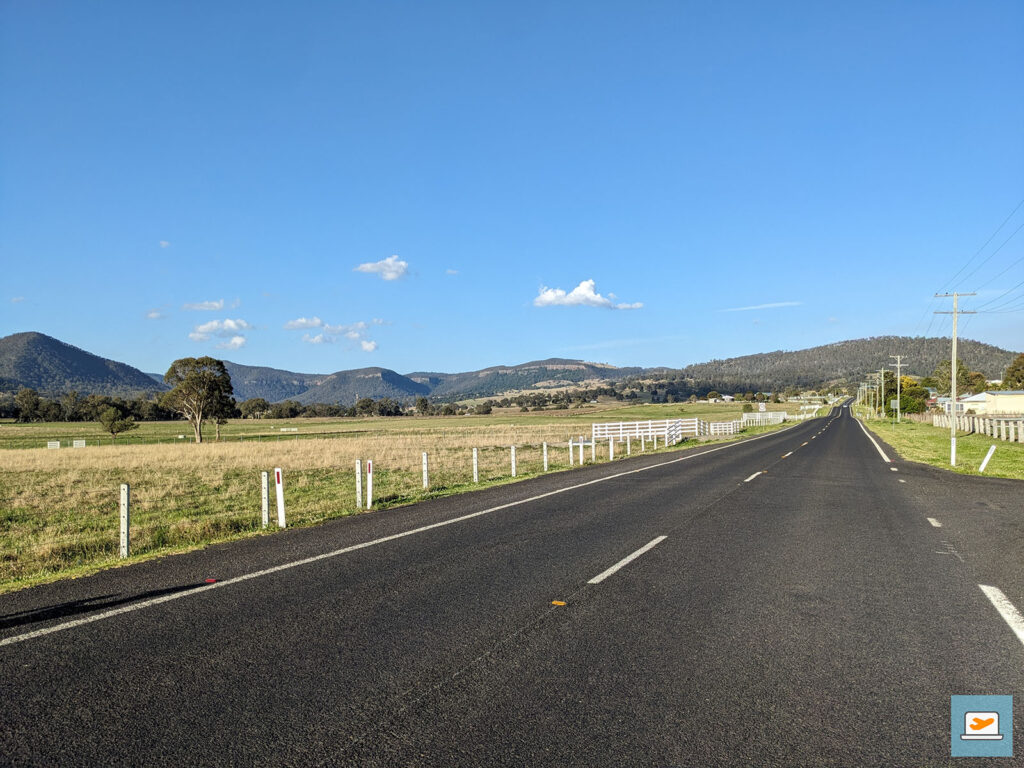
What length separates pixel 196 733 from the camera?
4.02m

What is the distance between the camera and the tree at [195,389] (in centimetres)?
5519

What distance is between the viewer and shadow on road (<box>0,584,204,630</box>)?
6228 mm

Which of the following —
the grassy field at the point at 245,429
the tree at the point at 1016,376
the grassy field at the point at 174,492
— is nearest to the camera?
the grassy field at the point at 174,492

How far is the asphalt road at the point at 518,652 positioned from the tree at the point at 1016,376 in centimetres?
14504

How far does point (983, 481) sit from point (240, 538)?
19.6m

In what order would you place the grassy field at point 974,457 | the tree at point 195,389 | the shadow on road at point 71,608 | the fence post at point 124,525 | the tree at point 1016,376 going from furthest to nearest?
the tree at point 1016,376
the tree at point 195,389
the grassy field at point 974,457
the fence post at point 124,525
the shadow on road at point 71,608

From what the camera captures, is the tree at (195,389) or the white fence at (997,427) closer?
the white fence at (997,427)

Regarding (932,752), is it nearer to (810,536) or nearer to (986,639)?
(986,639)

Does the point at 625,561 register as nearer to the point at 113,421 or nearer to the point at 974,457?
the point at 974,457

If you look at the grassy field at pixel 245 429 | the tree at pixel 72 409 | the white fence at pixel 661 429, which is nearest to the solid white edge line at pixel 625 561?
the white fence at pixel 661 429

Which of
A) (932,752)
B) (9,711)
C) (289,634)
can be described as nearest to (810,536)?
(932,752)

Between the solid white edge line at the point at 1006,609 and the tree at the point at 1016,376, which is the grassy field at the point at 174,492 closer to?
the solid white edge line at the point at 1006,609

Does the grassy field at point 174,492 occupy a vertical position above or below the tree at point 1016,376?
below

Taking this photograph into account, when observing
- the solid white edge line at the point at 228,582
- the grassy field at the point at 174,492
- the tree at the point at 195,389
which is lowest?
the grassy field at the point at 174,492
